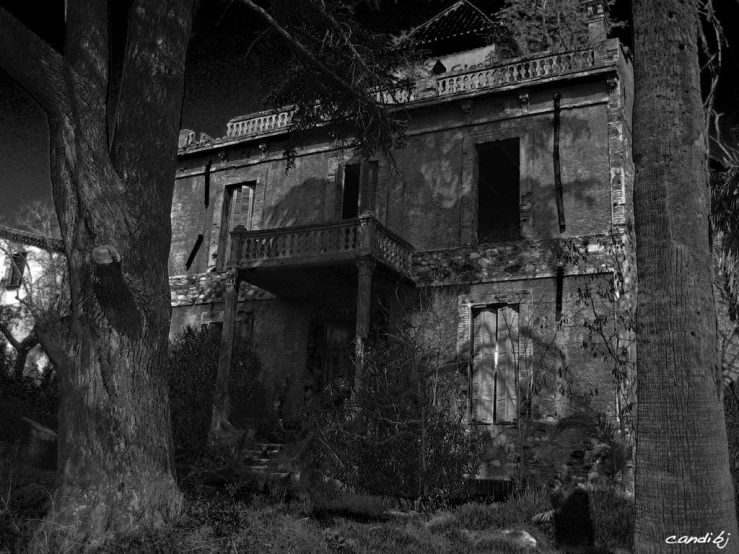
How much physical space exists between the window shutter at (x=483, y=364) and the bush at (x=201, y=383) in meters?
5.27

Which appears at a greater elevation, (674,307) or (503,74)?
(503,74)

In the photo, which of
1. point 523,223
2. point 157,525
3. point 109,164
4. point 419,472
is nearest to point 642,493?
point 157,525

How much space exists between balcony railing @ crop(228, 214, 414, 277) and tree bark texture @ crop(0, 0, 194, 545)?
21.7 feet

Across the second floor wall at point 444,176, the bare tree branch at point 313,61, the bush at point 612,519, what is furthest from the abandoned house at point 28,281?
the bush at point 612,519

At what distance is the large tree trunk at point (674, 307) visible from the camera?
5.28 m

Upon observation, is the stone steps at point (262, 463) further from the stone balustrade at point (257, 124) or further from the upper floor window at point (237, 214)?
the stone balustrade at point (257, 124)

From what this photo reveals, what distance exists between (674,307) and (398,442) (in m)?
5.38

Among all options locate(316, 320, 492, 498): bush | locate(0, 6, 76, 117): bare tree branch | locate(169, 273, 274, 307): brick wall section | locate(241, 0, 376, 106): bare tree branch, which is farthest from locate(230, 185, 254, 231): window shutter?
locate(0, 6, 76, 117): bare tree branch

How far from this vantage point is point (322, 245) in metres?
14.7

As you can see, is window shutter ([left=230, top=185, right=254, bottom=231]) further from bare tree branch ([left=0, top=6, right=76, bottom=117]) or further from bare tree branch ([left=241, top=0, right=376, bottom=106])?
bare tree branch ([left=0, top=6, right=76, bottom=117])

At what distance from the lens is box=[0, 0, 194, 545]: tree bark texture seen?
21.7 feet

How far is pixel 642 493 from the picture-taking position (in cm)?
541

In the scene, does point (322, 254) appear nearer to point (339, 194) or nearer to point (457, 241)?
point (457, 241)

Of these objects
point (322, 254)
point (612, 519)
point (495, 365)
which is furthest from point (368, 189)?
point (612, 519)
